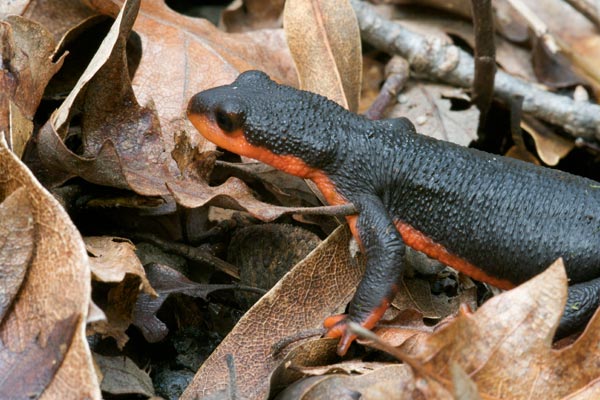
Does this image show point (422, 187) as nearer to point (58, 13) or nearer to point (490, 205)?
point (490, 205)

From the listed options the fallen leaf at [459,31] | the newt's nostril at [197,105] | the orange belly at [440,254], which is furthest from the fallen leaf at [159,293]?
the fallen leaf at [459,31]

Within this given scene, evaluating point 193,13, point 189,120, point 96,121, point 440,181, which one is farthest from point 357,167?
point 193,13

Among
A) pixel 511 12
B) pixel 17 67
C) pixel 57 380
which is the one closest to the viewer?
pixel 57 380

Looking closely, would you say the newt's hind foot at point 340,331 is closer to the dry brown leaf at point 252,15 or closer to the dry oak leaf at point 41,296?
the dry oak leaf at point 41,296

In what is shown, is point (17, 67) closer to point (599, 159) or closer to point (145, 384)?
point (145, 384)

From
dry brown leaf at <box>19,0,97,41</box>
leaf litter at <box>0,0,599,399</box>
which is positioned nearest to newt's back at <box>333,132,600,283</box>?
leaf litter at <box>0,0,599,399</box>

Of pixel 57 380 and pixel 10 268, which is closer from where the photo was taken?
Answer: pixel 57 380

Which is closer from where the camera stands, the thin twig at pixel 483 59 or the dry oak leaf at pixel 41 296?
the dry oak leaf at pixel 41 296
